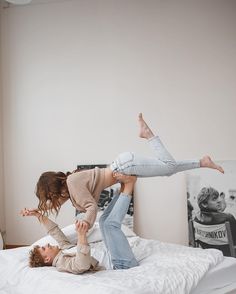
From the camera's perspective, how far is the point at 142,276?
229 centimetres

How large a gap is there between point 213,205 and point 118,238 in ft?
5.50

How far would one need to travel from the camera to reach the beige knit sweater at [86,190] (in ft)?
8.28

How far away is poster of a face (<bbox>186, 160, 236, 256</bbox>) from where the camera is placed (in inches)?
156

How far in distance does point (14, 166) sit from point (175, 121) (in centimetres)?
196

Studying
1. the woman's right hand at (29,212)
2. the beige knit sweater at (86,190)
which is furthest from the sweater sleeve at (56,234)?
the beige knit sweater at (86,190)

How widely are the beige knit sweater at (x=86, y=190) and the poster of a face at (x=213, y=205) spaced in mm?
1640

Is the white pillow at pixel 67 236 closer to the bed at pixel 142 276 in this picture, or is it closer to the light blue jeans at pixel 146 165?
the bed at pixel 142 276

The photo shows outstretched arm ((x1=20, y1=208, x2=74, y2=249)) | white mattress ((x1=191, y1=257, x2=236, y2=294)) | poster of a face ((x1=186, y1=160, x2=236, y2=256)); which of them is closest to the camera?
white mattress ((x1=191, y1=257, x2=236, y2=294))

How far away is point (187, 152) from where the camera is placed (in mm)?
4215

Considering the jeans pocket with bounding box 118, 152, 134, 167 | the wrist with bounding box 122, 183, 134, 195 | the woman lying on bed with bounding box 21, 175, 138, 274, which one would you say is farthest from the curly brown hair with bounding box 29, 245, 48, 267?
the jeans pocket with bounding box 118, 152, 134, 167

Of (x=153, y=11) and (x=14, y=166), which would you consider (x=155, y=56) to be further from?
(x=14, y=166)

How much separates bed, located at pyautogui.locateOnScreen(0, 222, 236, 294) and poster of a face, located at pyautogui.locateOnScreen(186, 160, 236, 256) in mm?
1102

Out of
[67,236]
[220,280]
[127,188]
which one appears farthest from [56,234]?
[220,280]

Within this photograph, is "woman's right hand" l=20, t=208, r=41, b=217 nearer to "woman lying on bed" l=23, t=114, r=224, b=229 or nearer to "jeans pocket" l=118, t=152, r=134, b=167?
"woman lying on bed" l=23, t=114, r=224, b=229
